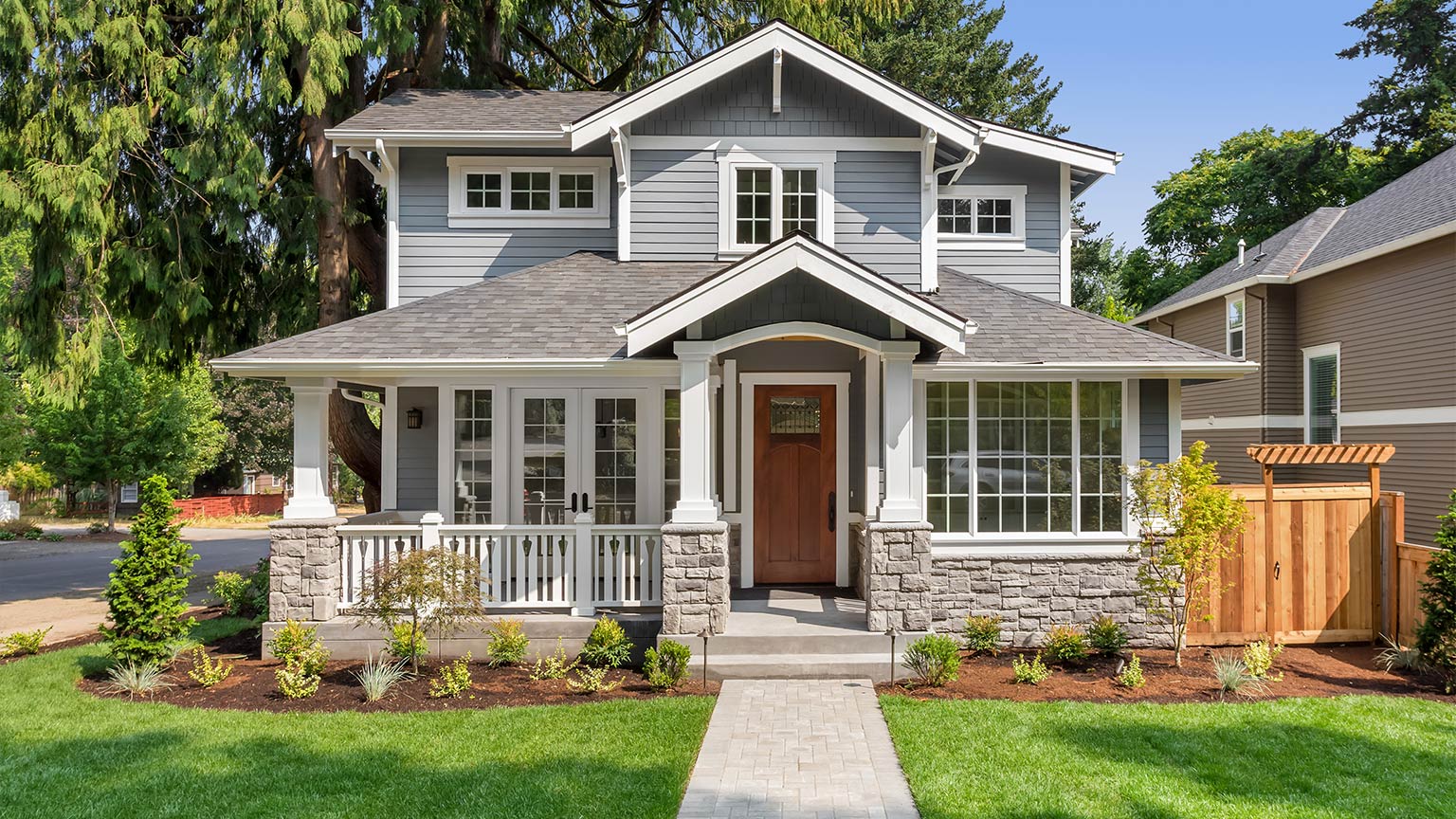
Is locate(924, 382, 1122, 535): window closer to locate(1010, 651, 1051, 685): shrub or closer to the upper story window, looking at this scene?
locate(1010, 651, 1051, 685): shrub

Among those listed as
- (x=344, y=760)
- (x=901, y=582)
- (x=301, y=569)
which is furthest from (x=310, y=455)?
(x=901, y=582)

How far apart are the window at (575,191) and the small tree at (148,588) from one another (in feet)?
18.7

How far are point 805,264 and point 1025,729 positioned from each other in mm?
4300

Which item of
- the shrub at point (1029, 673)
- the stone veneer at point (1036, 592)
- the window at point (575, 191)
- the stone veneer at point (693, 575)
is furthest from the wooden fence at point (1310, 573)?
the window at point (575, 191)

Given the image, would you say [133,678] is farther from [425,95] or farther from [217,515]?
[217,515]

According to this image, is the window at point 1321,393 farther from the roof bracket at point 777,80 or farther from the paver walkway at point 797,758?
the paver walkway at point 797,758

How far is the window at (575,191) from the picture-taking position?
11.5 m

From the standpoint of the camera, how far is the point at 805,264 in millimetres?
8086

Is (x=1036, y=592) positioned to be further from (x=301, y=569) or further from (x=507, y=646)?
(x=301, y=569)

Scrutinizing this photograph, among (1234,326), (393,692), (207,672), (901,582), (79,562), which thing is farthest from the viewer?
(79,562)

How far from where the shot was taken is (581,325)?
951 cm

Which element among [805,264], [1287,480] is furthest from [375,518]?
[1287,480]

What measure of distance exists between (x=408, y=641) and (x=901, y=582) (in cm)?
464

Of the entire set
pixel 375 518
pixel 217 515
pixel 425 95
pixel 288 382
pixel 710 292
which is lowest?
pixel 217 515
